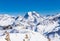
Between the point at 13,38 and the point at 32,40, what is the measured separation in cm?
510

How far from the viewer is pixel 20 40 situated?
4762 cm

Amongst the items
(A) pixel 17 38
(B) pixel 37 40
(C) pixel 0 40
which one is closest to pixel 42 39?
(B) pixel 37 40

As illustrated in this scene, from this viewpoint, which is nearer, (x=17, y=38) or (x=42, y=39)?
(x=17, y=38)

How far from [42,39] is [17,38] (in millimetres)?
7940

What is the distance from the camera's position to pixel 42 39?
5500 cm

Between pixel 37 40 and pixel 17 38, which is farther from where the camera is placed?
pixel 37 40

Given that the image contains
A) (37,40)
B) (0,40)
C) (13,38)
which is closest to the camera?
(0,40)

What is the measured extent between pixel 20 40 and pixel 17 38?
2489mm

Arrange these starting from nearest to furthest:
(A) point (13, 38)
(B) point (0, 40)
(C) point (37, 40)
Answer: (B) point (0, 40) < (A) point (13, 38) < (C) point (37, 40)

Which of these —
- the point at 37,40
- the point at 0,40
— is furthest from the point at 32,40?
the point at 0,40

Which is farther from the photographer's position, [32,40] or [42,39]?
[42,39]

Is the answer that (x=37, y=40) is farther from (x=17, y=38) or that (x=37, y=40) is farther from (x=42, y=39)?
(x=17, y=38)

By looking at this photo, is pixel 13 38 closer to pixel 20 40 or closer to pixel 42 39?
pixel 20 40

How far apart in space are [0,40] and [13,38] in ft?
15.2
